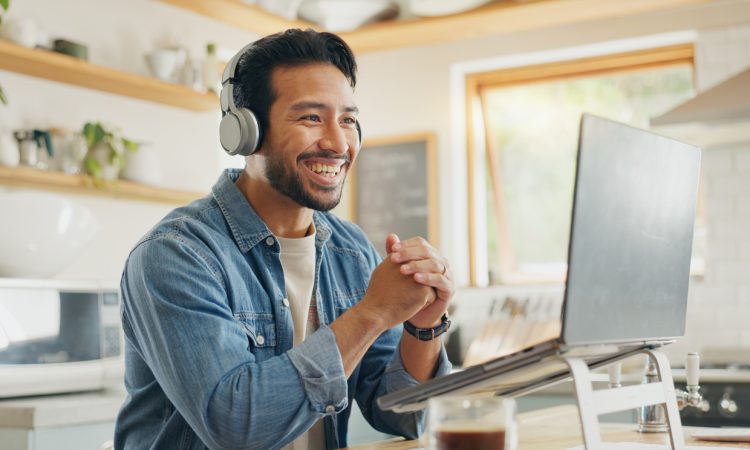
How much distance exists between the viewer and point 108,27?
155 inches

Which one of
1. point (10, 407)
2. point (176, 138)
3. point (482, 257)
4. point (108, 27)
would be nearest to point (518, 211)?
point (482, 257)

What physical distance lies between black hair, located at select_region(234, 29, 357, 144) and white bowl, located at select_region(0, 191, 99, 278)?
1131mm

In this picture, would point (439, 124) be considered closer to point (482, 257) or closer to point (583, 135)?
point (482, 257)

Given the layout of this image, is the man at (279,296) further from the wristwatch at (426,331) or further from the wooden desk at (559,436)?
the wooden desk at (559,436)

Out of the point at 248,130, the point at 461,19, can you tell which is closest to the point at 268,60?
the point at 248,130

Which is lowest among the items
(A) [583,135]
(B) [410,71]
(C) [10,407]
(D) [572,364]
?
(C) [10,407]

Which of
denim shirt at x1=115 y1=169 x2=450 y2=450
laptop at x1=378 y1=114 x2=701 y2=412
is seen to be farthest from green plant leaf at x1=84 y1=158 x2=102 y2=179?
laptop at x1=378 y1=114 x2=701 y2=412

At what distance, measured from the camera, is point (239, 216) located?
1.80 meters

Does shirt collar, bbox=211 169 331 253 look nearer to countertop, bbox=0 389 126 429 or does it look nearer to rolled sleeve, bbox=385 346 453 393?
rolled sleeve, bbox=385 346 453 393

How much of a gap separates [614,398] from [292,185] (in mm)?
822

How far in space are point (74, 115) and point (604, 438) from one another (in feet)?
8.68

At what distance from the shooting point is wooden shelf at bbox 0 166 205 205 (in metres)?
3.37

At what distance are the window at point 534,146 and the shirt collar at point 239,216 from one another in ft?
9.57

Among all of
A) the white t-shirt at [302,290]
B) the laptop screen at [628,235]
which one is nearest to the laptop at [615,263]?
the laptop screen at [628,235]
